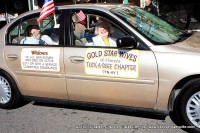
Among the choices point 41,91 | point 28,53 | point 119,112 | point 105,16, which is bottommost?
point 119,112

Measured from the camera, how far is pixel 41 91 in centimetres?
496

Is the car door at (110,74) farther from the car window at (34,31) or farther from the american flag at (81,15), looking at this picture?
the car window at (34,31)

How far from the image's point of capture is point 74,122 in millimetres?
4723

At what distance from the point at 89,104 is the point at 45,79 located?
73cm

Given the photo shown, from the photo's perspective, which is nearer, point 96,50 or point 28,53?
point 96,50

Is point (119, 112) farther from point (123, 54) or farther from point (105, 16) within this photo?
point (105, 16)

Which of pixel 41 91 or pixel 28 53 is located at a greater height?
pixel 28 53

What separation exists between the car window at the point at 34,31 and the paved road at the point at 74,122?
108 centimetres

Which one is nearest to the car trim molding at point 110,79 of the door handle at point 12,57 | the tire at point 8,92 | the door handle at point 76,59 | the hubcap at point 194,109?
the door handle at point 76,59

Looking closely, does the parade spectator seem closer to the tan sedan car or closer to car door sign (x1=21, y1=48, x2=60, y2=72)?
the tan sedan car

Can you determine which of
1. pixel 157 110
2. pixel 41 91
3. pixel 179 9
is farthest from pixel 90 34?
pixel 179 9

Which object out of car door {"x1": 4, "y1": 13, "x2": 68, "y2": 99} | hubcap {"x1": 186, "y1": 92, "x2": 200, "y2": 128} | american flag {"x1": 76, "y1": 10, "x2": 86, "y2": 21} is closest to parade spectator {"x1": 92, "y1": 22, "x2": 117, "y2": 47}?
american flag {"x1": 76, "y1": 10, "x2": 86, "y2": 21}

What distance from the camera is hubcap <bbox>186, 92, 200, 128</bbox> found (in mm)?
4016

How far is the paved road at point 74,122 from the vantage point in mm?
4418
